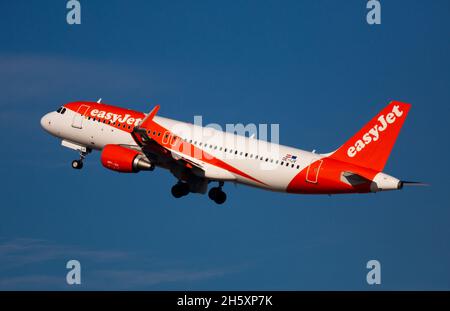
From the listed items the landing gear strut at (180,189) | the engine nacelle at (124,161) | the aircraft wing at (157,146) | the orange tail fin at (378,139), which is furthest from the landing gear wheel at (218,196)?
the orange tail fin at (378,139)

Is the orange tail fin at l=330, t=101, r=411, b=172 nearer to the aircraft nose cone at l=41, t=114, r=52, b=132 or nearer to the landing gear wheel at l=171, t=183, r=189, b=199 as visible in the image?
the landing gear wheel at l=171, t=183, r=189, b=199

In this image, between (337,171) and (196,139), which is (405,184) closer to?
(337,171)

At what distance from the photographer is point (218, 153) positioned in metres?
63.3

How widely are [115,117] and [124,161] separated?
5.03 meters

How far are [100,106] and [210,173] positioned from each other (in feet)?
34.9

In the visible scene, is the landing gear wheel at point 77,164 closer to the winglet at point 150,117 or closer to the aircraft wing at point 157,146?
the aircraft wing at point 157,146

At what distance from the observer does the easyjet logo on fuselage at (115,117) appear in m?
65.8

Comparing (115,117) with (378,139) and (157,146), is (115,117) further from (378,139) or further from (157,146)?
(378,139)

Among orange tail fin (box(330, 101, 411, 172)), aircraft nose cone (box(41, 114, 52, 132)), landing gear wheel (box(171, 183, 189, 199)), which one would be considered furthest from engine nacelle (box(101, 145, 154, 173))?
orange tail fin (box(330, 101, 411, 172))

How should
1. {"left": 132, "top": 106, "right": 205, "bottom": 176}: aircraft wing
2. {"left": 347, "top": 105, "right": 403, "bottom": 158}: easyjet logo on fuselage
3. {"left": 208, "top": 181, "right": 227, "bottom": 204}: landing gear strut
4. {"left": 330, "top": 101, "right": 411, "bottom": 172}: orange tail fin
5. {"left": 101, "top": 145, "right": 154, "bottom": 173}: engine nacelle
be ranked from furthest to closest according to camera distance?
1. {"left": 208, "top": 181, "right": 227, "bottom": 204}: landing gear strut
2. {"left": 101, "top": 145, "right": 154, "bottom": 173}: engine nacelle
3. {"left": 132, "top": 106, "right": 205, "bottom": 176}: aircraft wing
4. {"left": 347, "top": 105, "right": 403, "bottom": 158}: easyjet logo on fuselage
5. {"left": 330, "top": 101, "right": 411, "bottom": 172}: orange tail fin

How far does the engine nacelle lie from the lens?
2475 inches

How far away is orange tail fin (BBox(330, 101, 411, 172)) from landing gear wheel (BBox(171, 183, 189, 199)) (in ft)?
39.7

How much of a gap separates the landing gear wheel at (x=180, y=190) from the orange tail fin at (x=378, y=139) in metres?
12.1
